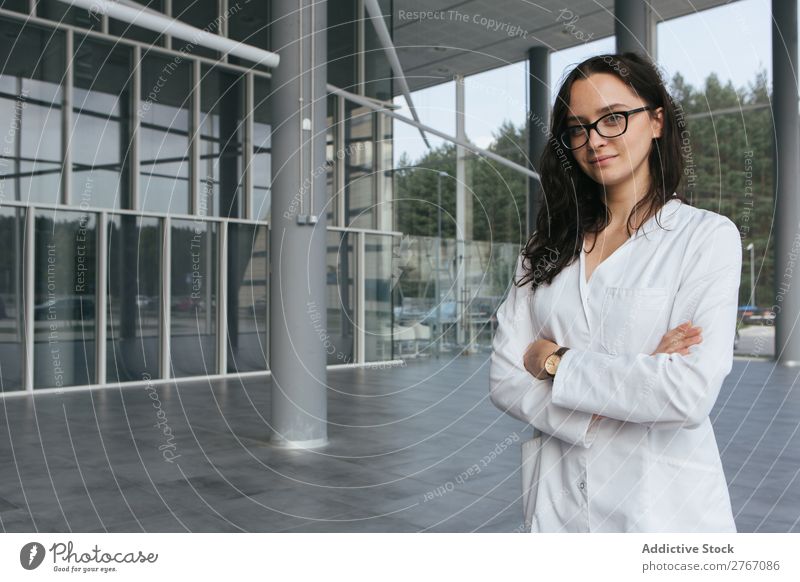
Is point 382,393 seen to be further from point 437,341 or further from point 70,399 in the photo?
point 437,341

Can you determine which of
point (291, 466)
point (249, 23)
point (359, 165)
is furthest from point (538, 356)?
point (359, 165)

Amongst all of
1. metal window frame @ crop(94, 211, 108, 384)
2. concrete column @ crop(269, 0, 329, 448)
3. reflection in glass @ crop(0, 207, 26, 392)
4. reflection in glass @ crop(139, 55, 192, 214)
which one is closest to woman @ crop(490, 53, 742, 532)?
concrete column @ crop(269, 0, 329, 448)

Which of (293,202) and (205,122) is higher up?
(205,122)

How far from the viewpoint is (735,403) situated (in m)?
10.9

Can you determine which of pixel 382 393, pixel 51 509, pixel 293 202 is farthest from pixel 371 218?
pixel 51 509

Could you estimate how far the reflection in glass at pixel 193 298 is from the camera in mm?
13469

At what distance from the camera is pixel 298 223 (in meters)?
7.30

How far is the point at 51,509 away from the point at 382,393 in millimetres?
6718

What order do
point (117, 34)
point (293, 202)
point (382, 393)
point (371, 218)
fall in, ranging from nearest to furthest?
point (293, 202) → point (382, 393) → point (117, 34) → point (371, 218)

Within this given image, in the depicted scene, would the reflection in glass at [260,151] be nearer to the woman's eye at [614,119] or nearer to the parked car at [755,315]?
the parked car at [755,315]

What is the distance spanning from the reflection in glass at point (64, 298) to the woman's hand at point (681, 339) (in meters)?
11.6

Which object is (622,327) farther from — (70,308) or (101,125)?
(101,125)

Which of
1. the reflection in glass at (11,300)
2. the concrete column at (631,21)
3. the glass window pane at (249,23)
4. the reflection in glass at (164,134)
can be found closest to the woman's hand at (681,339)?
the concrete column at (631,21)

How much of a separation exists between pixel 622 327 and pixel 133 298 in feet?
39.8
